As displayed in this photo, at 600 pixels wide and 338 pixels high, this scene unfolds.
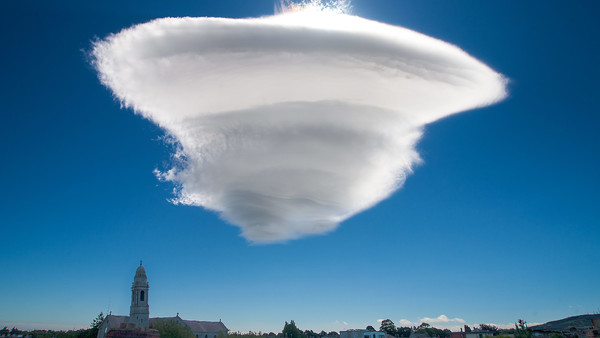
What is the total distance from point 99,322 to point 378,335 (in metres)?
77.0

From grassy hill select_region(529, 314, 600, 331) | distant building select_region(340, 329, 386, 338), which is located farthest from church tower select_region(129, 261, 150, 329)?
grassy hill select_region(529, 314, 600, 331)

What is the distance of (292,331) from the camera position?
154 metres

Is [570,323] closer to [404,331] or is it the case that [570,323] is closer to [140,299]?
[404,331]

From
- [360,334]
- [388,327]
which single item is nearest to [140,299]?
[360,334]

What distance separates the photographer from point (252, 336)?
138m

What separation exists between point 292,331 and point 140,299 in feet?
214

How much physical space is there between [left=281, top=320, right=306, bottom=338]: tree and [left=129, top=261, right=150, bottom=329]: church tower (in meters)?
62.0

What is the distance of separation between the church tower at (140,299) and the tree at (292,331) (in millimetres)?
61978

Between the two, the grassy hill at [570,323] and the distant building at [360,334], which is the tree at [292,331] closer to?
the distant building at [360,334]

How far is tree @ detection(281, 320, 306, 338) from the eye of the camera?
15288 cm

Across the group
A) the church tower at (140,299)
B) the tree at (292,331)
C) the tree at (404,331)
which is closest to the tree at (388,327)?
the tree at (404,331)

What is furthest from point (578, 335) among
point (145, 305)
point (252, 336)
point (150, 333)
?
point (150, 333)

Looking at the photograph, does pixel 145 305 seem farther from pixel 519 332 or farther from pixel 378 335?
pixel 519 332

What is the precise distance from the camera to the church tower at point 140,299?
103m
